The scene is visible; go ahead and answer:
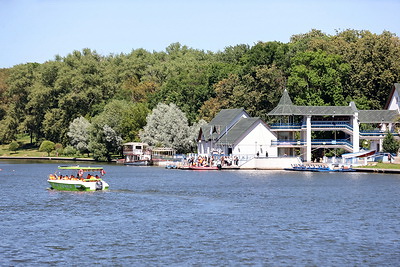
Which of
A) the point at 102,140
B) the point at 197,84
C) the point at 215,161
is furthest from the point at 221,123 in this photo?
the point at 197,84

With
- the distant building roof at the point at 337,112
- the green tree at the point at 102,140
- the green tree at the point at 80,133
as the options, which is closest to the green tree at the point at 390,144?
the distant building roof at the point at 337,112

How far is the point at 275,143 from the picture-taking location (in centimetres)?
10925

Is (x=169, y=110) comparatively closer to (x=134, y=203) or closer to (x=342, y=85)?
(x=342, y=85)

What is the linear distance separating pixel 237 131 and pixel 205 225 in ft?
220

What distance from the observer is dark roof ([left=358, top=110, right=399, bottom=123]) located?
109500 millimetres

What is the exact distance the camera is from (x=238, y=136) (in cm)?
11156

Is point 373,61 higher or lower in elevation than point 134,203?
higher

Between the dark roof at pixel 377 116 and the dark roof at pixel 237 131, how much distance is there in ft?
50.4

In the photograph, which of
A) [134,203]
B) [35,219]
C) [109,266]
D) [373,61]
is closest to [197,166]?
[373,61]

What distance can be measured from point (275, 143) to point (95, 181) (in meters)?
44.9

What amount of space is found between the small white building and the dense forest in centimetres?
1003

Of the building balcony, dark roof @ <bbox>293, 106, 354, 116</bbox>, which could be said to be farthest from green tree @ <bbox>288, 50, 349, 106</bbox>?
the building balcony

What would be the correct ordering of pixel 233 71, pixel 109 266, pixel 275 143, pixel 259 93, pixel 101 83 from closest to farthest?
pixel 109 266 → pixel 275 143 → pixel 259 93 → pixel 233 71 → pixel 101 83

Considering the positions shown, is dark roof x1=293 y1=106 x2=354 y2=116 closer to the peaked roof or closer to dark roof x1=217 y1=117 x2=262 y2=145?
the peaked roof
